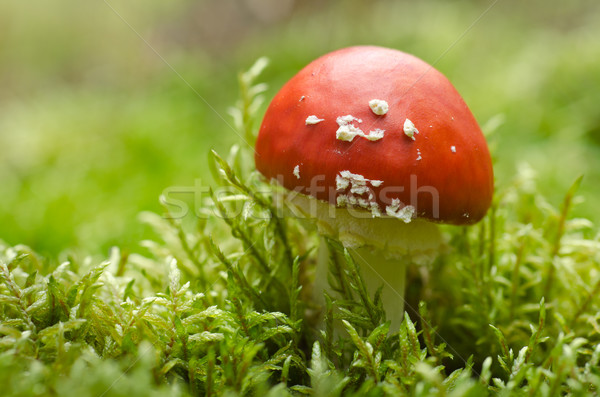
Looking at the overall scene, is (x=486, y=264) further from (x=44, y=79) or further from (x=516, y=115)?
(x=44, y=79)

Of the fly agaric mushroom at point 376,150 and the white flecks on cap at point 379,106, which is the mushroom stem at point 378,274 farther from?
the white flecks on cap at point 379,106

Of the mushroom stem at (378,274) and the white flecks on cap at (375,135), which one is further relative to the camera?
the mushroom stem at (378,274)

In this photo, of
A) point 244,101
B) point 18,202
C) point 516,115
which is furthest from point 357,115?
point 516,115

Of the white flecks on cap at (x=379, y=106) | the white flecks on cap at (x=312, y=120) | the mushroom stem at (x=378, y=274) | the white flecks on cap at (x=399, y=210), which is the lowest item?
the mushroom stem at (x=378, y=274)

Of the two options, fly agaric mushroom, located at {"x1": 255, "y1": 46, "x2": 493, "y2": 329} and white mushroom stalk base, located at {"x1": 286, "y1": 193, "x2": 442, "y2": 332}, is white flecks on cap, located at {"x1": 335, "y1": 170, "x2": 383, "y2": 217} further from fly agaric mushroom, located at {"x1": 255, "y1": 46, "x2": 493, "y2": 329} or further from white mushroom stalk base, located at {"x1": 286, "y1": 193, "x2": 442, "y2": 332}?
white mushroom stalk base, located at {"x1": 286, "y1": 193, "x2": 442, "y2": 332}

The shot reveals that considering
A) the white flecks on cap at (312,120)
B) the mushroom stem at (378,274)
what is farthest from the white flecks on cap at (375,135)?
the mushroom stem at (378,274)

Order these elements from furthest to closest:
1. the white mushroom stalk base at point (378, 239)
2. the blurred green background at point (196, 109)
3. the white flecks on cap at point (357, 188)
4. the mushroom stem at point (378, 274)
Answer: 1. the blurred green background at point (196, 109)
2. the mushroom stem at point (378, 274)
3. the white mushroom stalk base at point (378, 239)
4. the white flecks on cap at point (357, 188)

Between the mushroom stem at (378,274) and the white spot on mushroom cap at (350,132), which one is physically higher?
the white spot on mushroom cap at (350,132)

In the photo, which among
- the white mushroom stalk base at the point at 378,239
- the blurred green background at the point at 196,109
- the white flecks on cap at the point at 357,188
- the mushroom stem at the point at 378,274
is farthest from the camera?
the blurred green background at the point at 196,109
